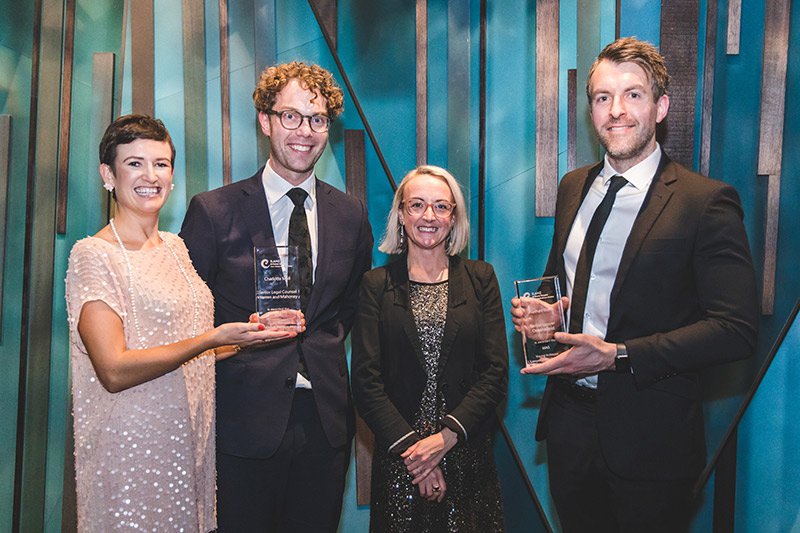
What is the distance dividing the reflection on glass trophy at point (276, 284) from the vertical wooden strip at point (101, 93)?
5.09 ft

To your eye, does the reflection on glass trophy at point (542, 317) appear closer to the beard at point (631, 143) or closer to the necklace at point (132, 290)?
the beard at point (631, 143)

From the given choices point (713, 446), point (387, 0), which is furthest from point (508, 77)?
point (713, 446)

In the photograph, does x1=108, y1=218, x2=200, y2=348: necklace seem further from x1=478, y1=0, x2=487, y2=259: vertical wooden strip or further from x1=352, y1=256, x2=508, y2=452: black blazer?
x1=478, y1=0, x2=487, y2=259: vertical wooden strip

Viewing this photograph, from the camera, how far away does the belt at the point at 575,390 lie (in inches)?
84.6

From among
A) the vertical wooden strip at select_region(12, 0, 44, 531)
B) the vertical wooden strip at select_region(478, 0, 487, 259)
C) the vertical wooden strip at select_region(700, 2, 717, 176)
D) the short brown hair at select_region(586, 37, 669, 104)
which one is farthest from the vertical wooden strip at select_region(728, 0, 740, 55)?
the vertical wooden strip at select_region(12, 0, 44, 531)

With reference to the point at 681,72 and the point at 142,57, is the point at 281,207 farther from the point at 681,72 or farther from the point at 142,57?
the point at 681,72

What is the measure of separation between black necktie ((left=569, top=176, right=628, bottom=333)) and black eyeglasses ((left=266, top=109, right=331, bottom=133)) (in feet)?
3.34

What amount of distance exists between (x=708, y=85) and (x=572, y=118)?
60cm

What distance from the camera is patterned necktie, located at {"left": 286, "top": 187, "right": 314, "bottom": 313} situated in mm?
2412

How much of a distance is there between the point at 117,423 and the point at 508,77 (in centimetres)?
242

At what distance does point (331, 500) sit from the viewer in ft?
8.03

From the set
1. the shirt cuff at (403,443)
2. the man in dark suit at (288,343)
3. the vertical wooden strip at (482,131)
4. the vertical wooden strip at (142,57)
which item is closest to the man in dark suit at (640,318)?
the shirt cuff at (403,443)

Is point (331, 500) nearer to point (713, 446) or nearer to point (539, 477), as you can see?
point (539, 477)

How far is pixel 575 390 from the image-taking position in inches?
86.6
